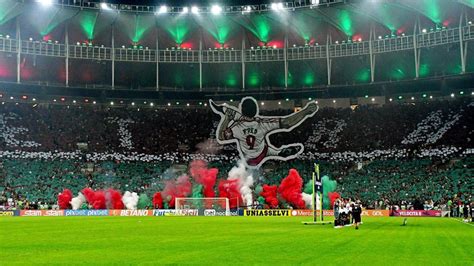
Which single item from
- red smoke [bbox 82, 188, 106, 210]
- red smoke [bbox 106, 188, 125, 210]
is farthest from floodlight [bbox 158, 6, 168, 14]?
red smoke [bbox 82, 188, 106, 210]

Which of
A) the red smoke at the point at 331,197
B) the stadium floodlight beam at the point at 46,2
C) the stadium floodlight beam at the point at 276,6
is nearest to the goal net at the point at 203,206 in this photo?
the red smoke at the point at 331,197

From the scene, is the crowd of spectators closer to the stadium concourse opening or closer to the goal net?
the stadium concourse opening

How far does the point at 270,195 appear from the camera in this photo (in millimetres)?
58781

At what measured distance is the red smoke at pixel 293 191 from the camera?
2263 inches

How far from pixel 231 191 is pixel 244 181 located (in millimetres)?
2268

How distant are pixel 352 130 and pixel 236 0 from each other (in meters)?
22.2

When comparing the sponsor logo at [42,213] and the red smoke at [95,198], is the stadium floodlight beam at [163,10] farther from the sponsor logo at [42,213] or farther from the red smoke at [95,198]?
the sponsor logo at [42,213]

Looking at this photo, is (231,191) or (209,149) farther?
(209,149)

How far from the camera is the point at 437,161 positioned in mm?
63250

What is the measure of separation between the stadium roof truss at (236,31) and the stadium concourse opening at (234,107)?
24 centimetres

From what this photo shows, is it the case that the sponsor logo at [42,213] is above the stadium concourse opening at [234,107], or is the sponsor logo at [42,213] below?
below

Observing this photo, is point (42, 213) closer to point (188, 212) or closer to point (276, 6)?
point (188, 212)

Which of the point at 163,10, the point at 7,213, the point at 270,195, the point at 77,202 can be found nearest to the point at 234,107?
the point at 163,10

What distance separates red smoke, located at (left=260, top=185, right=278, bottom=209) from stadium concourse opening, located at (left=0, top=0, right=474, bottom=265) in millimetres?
227
